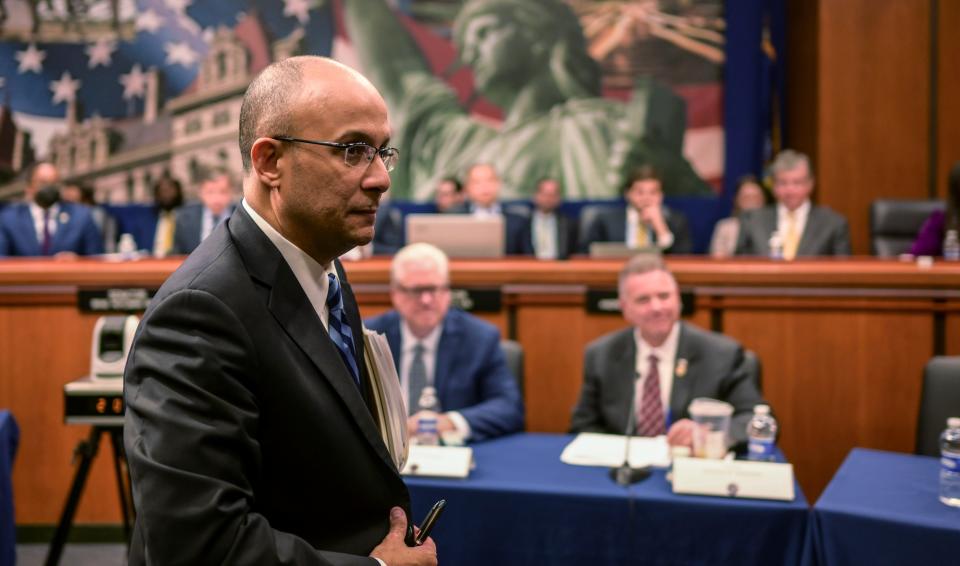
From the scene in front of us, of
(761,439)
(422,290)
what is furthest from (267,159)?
(422,290)

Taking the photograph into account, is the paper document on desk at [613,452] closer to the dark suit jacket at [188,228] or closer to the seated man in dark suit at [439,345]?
the seated man in dark suit at [439,345]

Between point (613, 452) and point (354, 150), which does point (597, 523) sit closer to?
point (613, 452)

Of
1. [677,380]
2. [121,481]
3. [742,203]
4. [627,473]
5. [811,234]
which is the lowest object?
[121,481]

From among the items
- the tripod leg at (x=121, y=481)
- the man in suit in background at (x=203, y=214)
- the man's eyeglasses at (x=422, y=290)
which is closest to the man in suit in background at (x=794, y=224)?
the man's eyeglasses at (x=422, y=290)

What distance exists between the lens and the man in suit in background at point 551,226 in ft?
24.3

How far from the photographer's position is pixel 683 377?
11.0 ft

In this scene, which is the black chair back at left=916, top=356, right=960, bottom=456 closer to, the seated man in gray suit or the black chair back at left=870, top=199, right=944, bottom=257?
the seated man in gray suit

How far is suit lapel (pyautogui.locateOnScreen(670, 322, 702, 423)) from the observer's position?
A: 3.34 metres

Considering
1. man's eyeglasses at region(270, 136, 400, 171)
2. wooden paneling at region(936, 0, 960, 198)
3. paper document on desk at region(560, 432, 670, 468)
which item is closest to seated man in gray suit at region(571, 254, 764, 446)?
paper document on desk at region(560, 432, 670, 468)

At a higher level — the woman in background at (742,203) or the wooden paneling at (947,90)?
the wooden paneling at (947,90)

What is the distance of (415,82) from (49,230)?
390 centimetres

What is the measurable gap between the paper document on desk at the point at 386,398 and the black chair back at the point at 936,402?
2.28 m

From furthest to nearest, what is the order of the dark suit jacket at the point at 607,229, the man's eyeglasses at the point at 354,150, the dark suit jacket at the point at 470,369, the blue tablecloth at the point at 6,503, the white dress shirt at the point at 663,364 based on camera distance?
the dark suit jacket at the point at 607,229 < the dark suit jacket at the point at 470,369 < the white dress shirt at the point at 663,364 < the blue tablecloth at the point at 6,503 < the man's eyeglasses at the point at 354,150

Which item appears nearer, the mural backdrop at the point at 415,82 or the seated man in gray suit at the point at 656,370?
the seated man in gray suit at the point at 656,370
